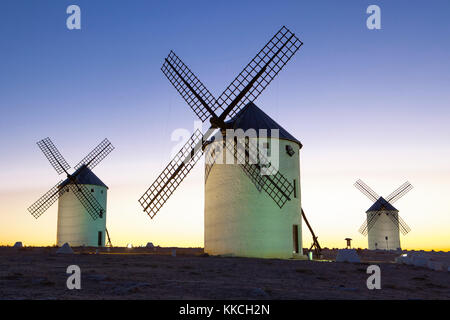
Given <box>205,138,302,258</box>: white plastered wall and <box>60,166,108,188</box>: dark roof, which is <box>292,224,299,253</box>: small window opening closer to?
<box>205,138,302,258</box>: white plastered wall

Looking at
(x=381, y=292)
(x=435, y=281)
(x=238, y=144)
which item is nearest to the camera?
(x=381, y=292)

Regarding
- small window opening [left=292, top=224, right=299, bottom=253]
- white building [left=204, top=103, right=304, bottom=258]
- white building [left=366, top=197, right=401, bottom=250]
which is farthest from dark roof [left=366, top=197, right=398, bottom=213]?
small window opening [left=292, top=224, right=299, bottom=253]

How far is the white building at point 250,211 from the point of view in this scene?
2369 cm

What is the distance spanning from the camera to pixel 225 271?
1596cm

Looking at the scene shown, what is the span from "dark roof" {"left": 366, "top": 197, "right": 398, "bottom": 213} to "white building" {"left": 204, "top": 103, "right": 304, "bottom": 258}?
27997mm

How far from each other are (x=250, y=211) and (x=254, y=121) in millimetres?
4972

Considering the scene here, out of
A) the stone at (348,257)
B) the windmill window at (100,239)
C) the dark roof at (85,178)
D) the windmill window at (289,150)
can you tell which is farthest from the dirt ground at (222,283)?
the windmill window at (100,239)

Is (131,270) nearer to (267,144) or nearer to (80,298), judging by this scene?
(80,298)

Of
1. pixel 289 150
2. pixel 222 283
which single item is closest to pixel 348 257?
pixel 289 150

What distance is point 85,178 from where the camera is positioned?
42.3 metres

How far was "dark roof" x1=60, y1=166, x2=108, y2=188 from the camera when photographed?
41875 millimetres

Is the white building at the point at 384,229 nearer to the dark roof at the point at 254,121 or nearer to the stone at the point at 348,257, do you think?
the dark roof at the point at 254,121
